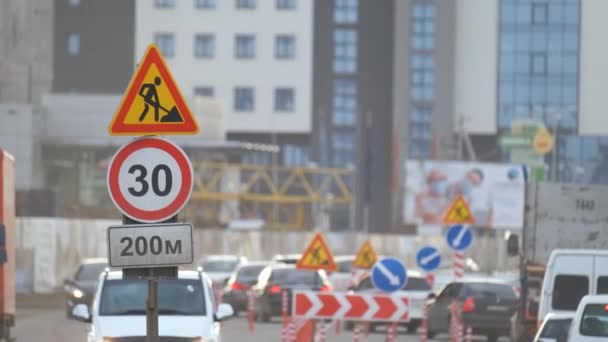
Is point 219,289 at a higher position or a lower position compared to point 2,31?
lower

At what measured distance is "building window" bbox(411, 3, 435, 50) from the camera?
4333 inches

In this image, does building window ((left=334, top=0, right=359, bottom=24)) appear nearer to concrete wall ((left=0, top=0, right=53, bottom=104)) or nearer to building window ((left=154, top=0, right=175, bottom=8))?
building window ((left=154, top=0, right=175, bottom=8))

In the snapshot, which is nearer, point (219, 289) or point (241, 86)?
point (219, 289)

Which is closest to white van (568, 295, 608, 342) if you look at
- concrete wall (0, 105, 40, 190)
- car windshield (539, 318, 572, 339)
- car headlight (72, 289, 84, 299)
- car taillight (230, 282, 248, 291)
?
car windshield (539, 318, 572, 339)

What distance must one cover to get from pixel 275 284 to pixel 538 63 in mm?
66815

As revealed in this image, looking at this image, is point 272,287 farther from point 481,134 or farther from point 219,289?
point 481,134

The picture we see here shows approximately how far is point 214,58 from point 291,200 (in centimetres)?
1148

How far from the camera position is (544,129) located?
315 feet

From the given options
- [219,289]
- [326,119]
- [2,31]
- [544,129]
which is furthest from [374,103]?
[2,31]

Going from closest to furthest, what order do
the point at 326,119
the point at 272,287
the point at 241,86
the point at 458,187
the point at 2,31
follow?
1. the point at 2,31
2. the point at 272,287
3. the point at 458,187
4. the point at 241,86
5. the point at 326,119

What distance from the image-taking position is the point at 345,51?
4628 inches

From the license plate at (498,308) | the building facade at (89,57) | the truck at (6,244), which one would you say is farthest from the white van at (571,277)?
the building facade at (89,57)

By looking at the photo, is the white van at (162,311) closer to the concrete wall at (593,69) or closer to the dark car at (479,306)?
the dark car at (479,306)

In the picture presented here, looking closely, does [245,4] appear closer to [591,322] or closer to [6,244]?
[6,244]
